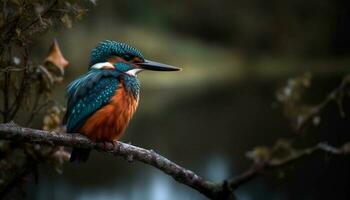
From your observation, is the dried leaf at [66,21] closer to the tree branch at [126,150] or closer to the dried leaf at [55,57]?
the tree branch at [126,150]

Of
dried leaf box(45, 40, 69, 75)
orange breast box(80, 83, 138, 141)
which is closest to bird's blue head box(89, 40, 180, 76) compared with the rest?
orange breast box(80, 83, 138, 141)

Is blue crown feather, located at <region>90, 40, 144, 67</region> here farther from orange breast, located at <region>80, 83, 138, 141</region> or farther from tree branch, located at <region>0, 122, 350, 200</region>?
tree branch, located at <region>0, 122, 350, 200</region>

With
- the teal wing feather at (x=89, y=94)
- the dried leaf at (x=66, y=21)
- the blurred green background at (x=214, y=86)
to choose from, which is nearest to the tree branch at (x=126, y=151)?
the teal wing feather at (x=89, y=94)

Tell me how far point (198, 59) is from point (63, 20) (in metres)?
28.5

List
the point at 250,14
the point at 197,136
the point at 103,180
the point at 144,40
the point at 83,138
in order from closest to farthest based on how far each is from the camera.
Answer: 1. the point at 83,138
2. the point at 103,180
3. the point at 197,136
4. the point at 144,40
5. the point at 250,14

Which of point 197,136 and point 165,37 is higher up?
point 165,37

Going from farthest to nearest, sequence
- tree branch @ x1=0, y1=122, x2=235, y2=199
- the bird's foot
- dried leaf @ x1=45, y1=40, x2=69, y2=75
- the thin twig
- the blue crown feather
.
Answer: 1. the thin twig
2. dried leaf @ x1=45, y1=40, x2=69, y2=75
3. the blue crown feather
4. the bird's foot
5. tree branch @ x1=0, y1=122, x2=235, y2=199

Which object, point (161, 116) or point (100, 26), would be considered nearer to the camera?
point (161, 116)

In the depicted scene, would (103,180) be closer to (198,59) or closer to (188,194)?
(188,194)

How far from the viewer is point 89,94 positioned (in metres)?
3.69

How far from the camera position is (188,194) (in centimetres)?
952

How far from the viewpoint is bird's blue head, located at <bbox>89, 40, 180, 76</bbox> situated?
12.4 ft

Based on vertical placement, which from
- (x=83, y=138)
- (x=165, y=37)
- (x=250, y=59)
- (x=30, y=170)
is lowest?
(x=30, y=170)

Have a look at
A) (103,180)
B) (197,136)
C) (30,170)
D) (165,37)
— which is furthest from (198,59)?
(30,170)
